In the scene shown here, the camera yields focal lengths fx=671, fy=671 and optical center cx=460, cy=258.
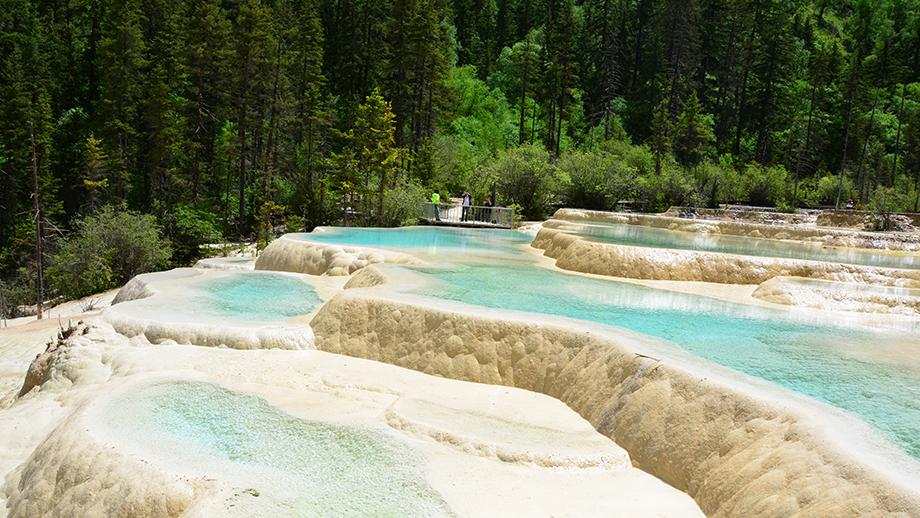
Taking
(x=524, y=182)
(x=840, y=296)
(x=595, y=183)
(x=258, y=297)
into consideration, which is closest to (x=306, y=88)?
(x=524, y=182)

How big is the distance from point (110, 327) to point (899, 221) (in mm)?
27683

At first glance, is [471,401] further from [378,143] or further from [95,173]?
Result: [95,173]

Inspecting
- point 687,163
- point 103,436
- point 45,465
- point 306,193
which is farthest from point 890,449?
point 687,163

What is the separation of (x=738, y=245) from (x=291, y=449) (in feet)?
55.7

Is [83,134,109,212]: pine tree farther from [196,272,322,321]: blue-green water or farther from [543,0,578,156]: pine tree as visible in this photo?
[543,0,578,156]: pine tree

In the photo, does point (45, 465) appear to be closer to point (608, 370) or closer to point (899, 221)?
point (608, 370)

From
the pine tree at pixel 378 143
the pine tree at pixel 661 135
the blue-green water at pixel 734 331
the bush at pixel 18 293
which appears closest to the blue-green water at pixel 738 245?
the blue-green water at pixel 734 331

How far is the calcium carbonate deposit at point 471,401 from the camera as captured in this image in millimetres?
5266

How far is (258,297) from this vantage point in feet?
Result: 40.8

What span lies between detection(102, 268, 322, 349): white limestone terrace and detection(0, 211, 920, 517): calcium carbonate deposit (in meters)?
0.06

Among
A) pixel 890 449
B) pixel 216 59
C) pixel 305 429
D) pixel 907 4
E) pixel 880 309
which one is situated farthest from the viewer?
pixel 907 4

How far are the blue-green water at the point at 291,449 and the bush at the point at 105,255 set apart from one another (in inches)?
705

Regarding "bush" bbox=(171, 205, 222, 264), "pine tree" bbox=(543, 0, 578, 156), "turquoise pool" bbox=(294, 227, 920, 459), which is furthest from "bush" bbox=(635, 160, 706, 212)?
"bush" bbox=(171, 205, 222, 264)

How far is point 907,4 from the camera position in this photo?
65.4 metres
